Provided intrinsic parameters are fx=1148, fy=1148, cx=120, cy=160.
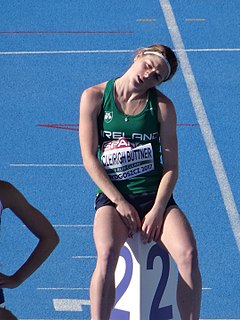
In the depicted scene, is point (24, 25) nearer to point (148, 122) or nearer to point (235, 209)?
point (235, 209)

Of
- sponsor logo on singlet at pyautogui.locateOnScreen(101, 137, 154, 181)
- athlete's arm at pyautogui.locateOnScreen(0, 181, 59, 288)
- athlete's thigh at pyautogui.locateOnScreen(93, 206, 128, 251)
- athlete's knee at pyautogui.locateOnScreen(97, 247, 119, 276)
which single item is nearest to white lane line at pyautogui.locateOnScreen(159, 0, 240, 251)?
sponsor logo on singlet at pyautogui.locateOnScreen(101, 137, 154, 181)

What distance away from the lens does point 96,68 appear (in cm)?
1128

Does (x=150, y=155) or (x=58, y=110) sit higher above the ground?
(x=58, y=110)

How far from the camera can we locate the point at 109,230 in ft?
19.7

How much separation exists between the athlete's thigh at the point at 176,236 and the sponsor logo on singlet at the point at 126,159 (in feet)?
1.07

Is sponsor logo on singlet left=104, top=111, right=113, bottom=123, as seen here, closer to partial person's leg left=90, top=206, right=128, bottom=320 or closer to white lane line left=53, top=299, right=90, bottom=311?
partial person's leg left=90, top=206, right=128, bottom=320

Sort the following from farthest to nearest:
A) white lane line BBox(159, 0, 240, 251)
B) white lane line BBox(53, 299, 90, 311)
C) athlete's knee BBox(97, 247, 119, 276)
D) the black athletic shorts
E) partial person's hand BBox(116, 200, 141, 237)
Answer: white lane line BBox(159, 0, 240, 251), white lane line BBox(53, 299, 90, 311), the black athletic shorts, partial person's hand BBox(116, 200, 141, 237), athlete's knee BBox(97, 247, 119, 276)

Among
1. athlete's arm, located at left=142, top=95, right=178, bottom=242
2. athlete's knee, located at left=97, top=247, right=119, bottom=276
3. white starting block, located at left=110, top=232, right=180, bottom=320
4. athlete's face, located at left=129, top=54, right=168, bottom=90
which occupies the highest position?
athlete's face, located at left=129, top=54, right=168, bottom=90

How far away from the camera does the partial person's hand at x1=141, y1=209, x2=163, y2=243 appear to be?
6.10 metres

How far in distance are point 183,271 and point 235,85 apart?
5.05 meters

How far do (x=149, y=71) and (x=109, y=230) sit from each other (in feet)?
2.87

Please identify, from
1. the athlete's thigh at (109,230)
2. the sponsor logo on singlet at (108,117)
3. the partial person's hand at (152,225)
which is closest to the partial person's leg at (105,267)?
the athlete's thigh at (109,230)

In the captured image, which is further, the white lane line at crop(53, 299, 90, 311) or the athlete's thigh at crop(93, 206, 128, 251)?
the white lane line at crop(53, 299, 90, 311)

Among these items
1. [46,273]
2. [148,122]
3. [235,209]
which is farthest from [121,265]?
[235,209]
